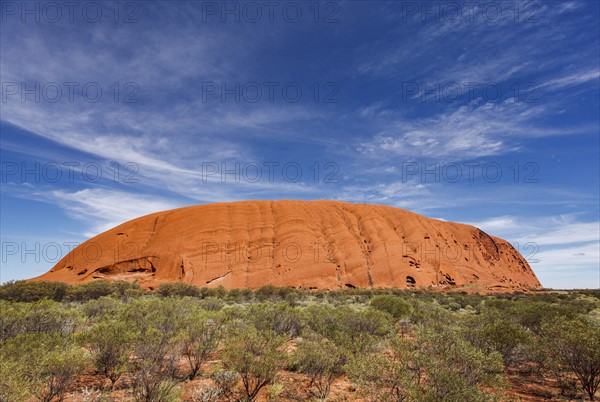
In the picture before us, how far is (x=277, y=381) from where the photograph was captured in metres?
9.03

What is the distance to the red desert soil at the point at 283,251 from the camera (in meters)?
53.8

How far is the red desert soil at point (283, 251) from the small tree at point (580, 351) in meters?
43.5

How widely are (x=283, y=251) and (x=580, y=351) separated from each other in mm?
50274

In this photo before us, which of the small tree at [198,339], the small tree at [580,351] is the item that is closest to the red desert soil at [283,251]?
the small tree at [198,339]

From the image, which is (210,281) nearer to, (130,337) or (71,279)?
(71,279)

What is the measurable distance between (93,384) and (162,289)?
34.2 meters

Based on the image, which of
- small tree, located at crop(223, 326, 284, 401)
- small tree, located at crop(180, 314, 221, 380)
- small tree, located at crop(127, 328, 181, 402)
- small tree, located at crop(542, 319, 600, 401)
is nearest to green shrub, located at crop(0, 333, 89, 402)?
small tree, located at crop(127, 328, 181, 402)

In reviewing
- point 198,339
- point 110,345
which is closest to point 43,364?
point 110,345

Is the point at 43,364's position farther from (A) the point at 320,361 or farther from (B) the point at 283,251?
(B) the point at 283,251

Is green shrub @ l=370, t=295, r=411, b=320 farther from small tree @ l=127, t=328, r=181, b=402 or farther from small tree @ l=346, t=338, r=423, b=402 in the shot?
small tree @ l=127, t=328, r=181, b=402

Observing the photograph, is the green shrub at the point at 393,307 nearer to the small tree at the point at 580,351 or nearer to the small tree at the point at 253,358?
the small tree at the point at 580,351

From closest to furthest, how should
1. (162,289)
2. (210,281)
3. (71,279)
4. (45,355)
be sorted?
(45,355) → (162,289) → (210,281) → (71,279)

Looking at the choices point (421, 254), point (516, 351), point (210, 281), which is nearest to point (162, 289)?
point (210, 281)

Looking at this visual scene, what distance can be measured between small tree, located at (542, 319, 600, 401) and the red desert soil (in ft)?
143
